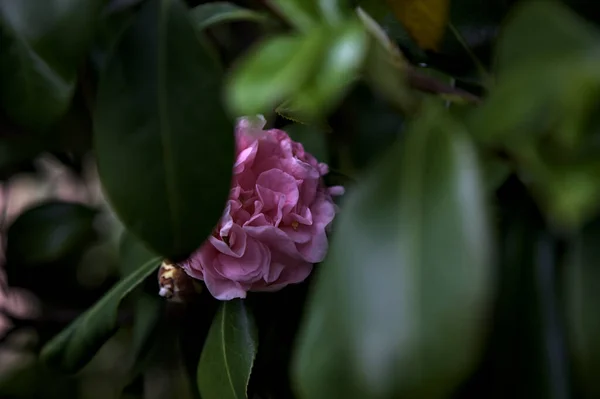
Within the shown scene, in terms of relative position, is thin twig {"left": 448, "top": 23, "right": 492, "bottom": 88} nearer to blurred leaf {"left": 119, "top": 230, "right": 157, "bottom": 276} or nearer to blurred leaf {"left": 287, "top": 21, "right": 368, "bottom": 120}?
blurred leaf {"left": 287, "top": 21, "right": 368, "bottom": 120}

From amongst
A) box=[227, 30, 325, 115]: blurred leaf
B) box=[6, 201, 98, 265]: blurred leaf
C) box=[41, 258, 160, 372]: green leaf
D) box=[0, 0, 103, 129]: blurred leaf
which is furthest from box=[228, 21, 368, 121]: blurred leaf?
box=[6, 201, 98, 265]: blurred leaf

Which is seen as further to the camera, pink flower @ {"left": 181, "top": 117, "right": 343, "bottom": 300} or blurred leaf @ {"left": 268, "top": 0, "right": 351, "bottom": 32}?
pink flower @ {"left": 181, "top": 117, "right": 343, "bottom": 300}

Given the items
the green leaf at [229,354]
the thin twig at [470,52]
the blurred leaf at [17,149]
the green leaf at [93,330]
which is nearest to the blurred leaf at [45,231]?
the blurred leaf at [17,149]

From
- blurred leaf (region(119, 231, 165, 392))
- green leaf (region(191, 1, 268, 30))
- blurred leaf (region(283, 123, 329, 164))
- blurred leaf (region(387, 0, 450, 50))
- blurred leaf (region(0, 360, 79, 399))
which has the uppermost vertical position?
blurred leaf (region(387, 0, 450, 50))

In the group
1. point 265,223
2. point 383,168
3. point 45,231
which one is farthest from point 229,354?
point 45,231

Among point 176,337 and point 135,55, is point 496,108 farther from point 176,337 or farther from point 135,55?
point 176,337

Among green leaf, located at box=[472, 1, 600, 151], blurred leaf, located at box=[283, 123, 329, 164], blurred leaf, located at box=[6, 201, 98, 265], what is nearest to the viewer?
green leaf, located at box=[472, 1, 600, 151]

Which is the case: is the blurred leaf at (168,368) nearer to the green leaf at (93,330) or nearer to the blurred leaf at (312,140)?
the green leaf at (93,330)
